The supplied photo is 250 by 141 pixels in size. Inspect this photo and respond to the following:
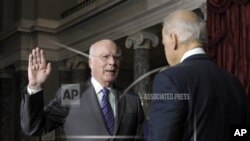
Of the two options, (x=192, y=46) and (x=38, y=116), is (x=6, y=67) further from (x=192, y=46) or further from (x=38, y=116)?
(x=192, y=46)

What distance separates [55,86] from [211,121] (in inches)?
30.0

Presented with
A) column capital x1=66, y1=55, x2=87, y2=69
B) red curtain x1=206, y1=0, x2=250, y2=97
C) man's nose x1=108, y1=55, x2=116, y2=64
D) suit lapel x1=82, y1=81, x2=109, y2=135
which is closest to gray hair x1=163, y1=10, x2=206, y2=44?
man's nose x1=108, y1=55, x2=116, y2=64

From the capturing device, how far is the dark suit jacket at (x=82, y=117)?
1.45m

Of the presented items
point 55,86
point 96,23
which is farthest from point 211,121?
point 96,23

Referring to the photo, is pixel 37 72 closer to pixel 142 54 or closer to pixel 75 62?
pixel 75 62

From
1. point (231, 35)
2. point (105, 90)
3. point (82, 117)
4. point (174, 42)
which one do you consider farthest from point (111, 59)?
point (231, 35)

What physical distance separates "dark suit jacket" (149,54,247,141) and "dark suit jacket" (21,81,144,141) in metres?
0.35

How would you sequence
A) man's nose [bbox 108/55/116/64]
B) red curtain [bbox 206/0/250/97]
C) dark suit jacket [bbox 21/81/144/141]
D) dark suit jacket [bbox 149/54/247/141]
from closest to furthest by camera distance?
1. dark suit jacket [bbox 149/54/247/141]
2. dark suit jacket [bbox 21/81/144/141]
3. man's nose [bbox 108/55/116/64]
4. red curtain [bbox 206/0/250/97]

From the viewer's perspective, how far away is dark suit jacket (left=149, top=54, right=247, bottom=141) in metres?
1.13

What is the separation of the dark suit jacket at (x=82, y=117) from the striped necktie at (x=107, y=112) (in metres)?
0.02

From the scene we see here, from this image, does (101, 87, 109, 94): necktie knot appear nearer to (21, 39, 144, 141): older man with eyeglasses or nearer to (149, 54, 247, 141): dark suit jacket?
(21, 39, 144, 141): older man with eyeglasses

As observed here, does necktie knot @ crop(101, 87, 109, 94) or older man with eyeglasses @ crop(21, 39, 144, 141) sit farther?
necktie knot @ crop(101, 87, 109, 94)

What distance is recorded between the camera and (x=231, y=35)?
105 inches

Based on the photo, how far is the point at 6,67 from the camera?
6.42ft
